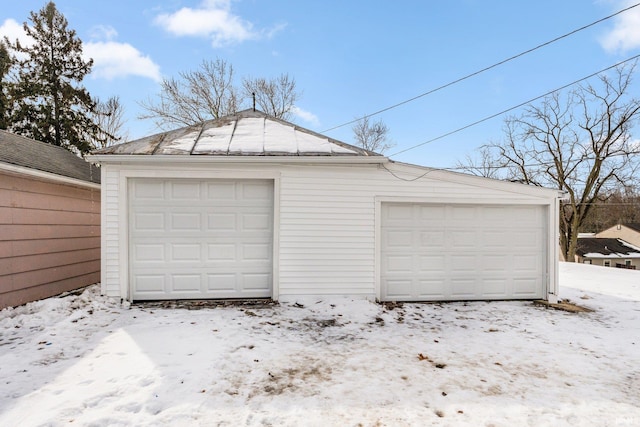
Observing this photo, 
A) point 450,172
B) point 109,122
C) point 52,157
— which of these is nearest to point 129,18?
point 52,157

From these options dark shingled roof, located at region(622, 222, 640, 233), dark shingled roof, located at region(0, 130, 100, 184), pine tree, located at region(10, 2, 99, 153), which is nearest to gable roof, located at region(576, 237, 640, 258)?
dark shingled roof, located at region(622, 222, 640, 233)

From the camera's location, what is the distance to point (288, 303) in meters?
5.75

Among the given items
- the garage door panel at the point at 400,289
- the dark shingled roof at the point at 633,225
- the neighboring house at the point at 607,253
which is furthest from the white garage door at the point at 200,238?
the dark shingled roof at the point at 633,225

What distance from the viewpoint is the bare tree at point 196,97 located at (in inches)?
714

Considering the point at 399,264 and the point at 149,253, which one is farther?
the point at 399,264

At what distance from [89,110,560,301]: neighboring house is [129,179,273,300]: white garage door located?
18 mm

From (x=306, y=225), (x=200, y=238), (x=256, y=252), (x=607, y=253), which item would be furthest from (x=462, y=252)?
(x=607, y=253)

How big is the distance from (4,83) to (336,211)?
18311 millimetres

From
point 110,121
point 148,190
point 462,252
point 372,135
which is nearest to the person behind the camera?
point 148,190

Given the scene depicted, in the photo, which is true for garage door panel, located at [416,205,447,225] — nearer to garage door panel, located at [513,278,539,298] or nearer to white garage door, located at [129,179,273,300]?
garage door panel, located at [513,278,539,298]

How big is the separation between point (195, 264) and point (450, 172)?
486 centimetres

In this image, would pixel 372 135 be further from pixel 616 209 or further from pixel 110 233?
pixel 616 209

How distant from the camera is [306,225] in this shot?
5875 millimetres

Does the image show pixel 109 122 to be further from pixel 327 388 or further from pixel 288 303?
pixel 327 388
